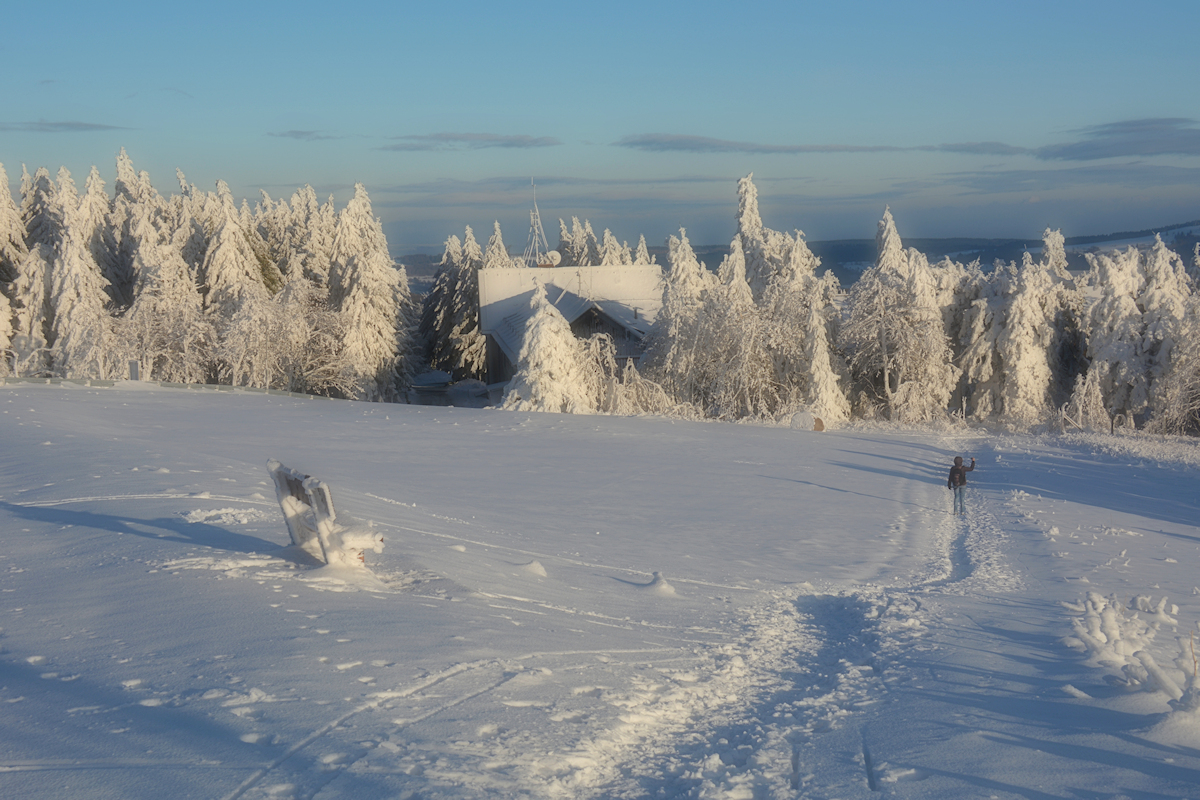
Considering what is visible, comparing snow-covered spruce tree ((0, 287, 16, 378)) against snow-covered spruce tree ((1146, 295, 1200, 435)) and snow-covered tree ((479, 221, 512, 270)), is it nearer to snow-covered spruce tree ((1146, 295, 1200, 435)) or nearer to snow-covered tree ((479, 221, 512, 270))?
snow-covered tree ((479, 221, 512, 270))

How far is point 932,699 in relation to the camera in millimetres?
5832

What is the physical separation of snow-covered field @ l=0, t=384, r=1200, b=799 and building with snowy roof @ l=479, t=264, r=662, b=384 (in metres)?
31.4

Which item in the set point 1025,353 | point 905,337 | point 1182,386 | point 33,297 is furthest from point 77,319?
point 1182,386

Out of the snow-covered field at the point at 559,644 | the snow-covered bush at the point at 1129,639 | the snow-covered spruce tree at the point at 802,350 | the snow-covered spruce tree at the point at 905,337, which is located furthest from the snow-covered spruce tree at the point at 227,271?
the snow-covered bush at the point at 1129,639

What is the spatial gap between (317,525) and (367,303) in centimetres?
3451

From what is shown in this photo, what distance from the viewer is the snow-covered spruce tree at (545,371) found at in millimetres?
28891

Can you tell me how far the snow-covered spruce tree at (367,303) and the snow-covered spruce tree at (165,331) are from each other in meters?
6.32

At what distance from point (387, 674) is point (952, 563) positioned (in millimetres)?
8756

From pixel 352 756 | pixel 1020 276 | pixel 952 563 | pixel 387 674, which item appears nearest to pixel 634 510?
pixel 952 563

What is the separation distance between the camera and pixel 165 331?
36.2 meters

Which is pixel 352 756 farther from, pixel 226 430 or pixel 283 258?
pixel 283 258

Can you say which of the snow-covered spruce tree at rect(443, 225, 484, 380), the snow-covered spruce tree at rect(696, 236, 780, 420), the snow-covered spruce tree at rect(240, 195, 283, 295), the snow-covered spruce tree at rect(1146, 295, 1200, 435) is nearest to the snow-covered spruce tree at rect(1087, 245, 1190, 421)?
the snow-covered spruce tree at rect(1146, 295, 1200, 435)

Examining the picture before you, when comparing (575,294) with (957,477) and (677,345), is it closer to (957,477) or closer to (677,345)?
(677,345)

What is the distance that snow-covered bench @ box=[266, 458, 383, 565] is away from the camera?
6.92 metres
